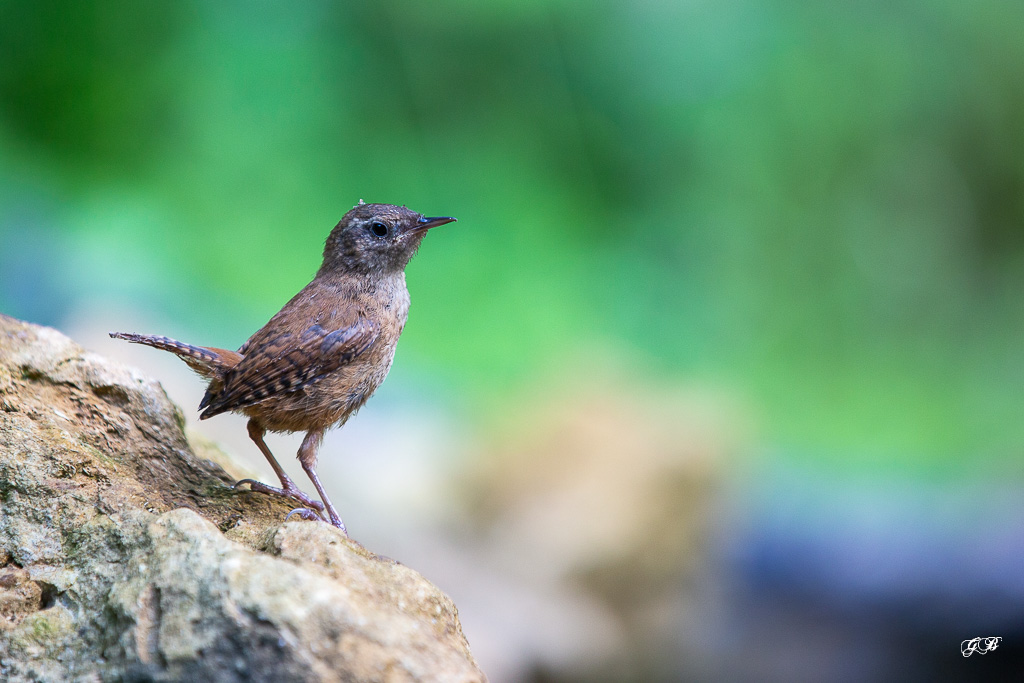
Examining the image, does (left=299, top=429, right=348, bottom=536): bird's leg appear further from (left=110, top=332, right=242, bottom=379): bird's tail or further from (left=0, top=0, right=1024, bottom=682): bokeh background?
(left=0, top=0, right=1024, bottom=682): bokeh background

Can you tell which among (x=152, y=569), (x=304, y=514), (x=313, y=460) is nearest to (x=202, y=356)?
(x=313, y=460)

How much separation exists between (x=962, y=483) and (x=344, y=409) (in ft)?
21.7

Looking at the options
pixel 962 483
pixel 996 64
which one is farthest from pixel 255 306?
pixel 996 64

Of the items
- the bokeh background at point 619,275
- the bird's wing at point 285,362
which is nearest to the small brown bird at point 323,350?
the bird's wing at point 285,362

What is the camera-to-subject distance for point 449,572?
691 cm

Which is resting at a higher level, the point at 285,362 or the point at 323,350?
the point at 323,350

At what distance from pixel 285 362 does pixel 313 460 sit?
456 millimetres

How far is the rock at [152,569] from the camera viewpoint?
2.21 meters

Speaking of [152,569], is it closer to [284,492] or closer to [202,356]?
[284,492]

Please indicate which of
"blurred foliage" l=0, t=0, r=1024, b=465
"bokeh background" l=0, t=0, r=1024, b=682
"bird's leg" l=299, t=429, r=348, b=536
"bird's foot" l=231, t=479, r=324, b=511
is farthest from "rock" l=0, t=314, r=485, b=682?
"blurred foliage" l=0, t=0, r=1024, b=465

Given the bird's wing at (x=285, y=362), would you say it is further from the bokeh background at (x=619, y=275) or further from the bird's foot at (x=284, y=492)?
the bokeh background at (x=619, y=275)

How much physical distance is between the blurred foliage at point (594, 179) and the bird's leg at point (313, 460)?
3735 millimetres

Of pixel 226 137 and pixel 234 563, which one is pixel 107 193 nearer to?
pixel 226 137

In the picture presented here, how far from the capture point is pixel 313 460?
149 inches
